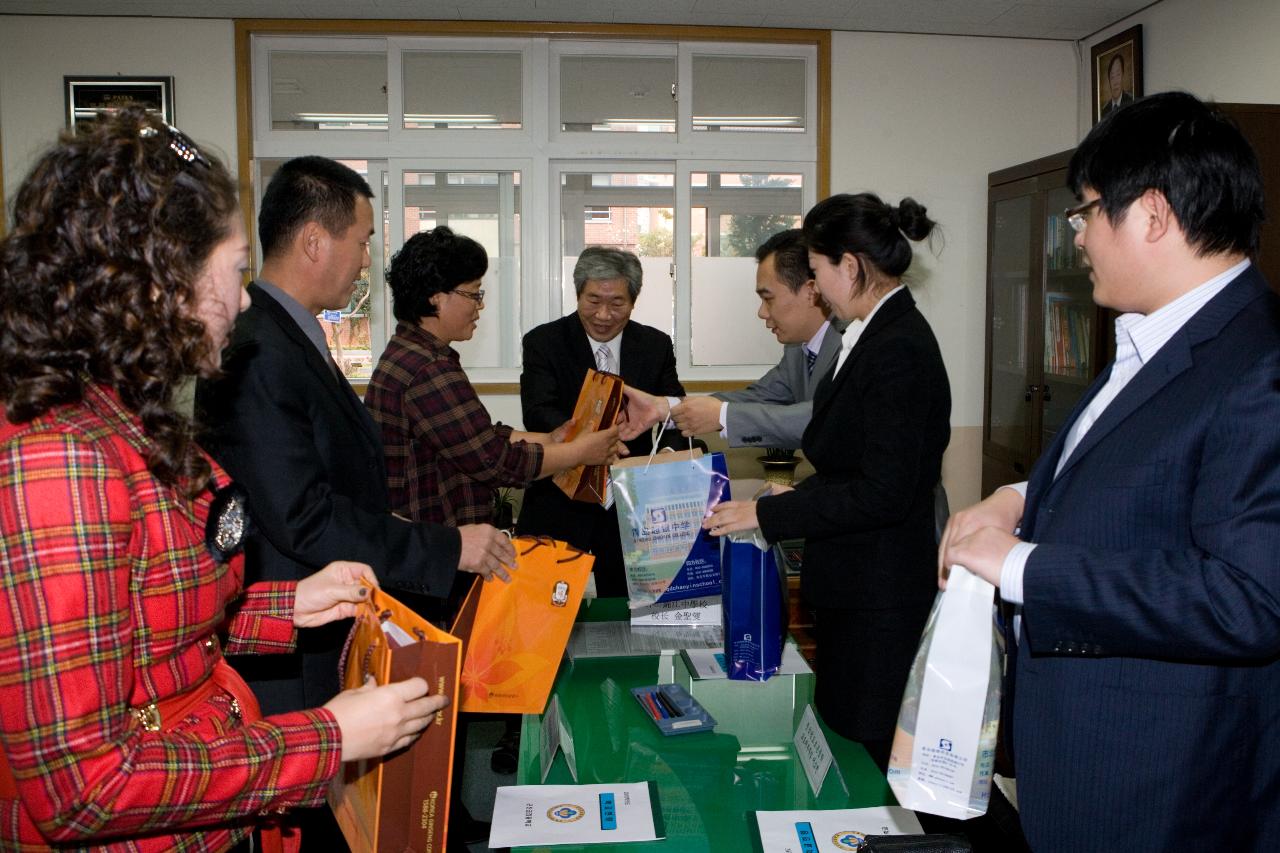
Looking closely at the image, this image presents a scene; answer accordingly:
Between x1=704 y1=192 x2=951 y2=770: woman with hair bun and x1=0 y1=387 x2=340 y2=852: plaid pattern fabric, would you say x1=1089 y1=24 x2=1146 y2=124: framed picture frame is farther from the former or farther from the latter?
x1=0 y1=387 x2=340 y2=852: plaid pattern fabric

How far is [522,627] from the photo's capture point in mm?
1753

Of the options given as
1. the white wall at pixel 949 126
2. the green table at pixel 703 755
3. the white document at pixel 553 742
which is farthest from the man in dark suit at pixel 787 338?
the white wall at pixel 949 126

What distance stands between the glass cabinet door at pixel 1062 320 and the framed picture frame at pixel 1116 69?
63cm

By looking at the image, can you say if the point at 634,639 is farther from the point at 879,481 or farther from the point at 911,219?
the point at 911,219

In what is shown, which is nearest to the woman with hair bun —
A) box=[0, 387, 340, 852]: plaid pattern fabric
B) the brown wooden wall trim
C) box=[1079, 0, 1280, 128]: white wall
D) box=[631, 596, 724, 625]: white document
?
box=[631, 596, 724, 625]: white document

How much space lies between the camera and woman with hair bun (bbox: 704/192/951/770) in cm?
187

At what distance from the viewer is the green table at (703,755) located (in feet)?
4.58

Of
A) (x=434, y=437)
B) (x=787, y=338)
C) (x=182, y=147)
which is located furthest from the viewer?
(x=787, y=338)

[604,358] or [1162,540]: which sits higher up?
[604,358]

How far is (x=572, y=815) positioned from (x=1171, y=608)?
2.70 feet

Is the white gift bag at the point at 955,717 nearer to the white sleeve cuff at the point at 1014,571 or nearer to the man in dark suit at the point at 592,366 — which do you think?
the white sleeve cuff at the point at 1014,571

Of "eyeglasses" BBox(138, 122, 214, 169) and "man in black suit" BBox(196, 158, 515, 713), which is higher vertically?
"eyeglasses" BBox(138, 122, 214, 169)

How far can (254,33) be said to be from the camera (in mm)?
4812

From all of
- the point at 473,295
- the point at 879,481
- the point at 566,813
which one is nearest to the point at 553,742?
the point at 566,813
